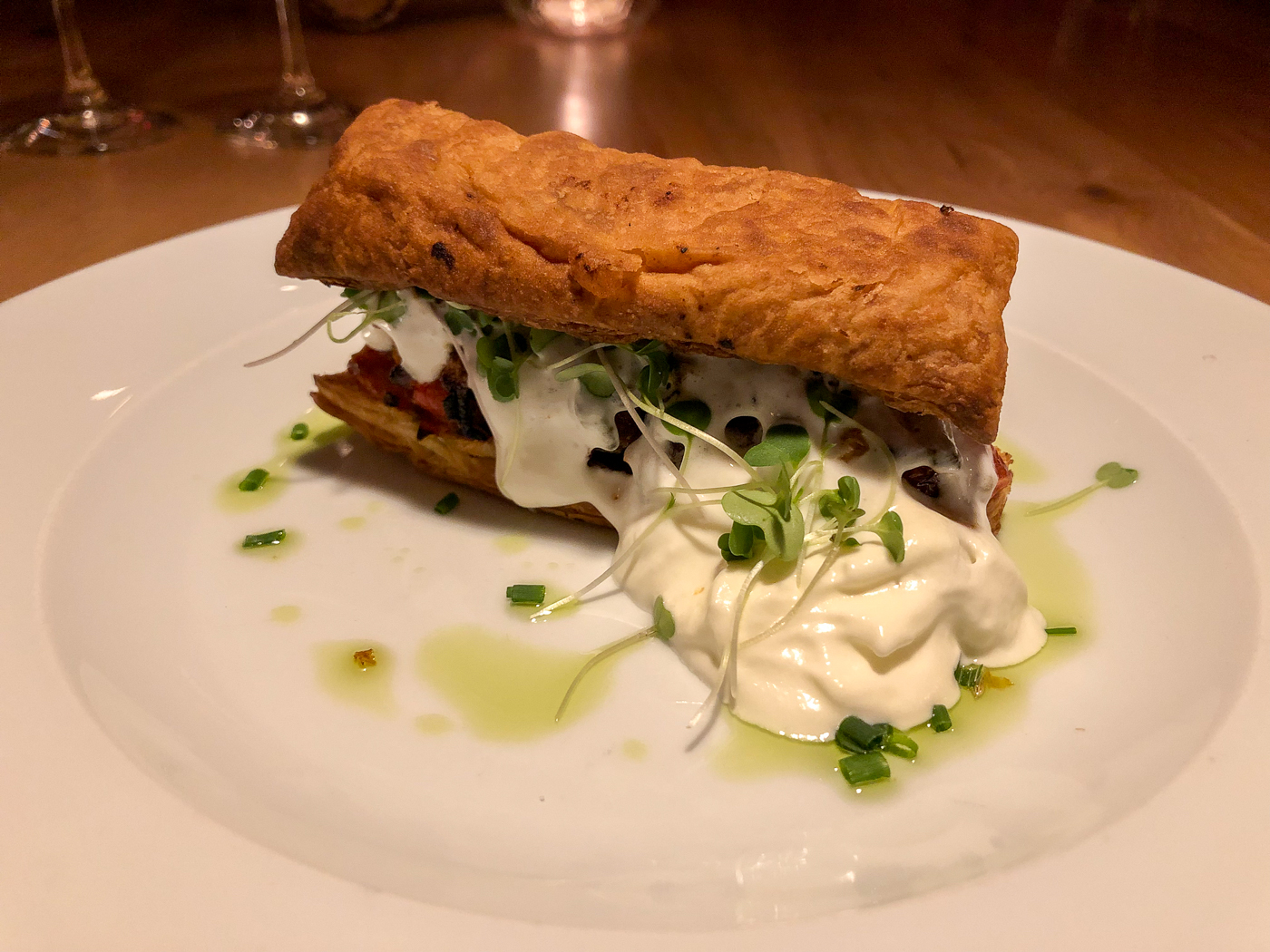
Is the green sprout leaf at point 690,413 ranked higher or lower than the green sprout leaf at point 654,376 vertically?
lower

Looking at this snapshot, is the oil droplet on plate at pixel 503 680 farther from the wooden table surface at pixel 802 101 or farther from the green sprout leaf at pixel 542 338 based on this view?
the wooden table surface at pixel 802 101

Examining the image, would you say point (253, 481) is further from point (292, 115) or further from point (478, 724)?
point (292, 115)

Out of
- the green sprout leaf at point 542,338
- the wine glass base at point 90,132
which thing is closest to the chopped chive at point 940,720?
the green sprout leaf at point 542,338

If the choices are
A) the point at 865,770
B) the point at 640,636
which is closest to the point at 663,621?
the point at 640,636

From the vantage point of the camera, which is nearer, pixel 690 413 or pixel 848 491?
pixel 848 491

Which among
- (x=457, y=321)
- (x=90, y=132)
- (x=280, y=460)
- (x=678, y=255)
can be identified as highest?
(x=678, y=255)

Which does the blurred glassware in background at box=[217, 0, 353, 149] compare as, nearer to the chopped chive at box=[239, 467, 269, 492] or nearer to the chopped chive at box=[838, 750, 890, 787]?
the chopped chive at box=[239, 467, 269, 492]

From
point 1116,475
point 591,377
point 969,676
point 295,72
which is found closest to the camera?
point 969,676
